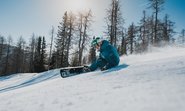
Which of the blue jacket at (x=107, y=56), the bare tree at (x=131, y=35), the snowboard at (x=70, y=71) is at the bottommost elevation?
the snowboard at (x=70, y=71)

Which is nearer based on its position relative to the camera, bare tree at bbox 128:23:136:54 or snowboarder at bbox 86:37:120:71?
snowboarder at bbox 86:37:120:71

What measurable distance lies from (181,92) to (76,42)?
103ft

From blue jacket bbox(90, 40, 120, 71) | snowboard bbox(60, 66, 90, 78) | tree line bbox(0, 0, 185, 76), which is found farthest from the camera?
tree line bbox(0, 0, 185, 76)

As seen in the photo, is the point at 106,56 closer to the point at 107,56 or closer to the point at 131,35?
the point at 107,56

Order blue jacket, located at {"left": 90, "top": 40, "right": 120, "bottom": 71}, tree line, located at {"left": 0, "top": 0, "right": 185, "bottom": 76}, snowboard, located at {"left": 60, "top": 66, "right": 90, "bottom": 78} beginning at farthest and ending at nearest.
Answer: tree line, located at {"left": 0, "top": 0, "right": 185, "bottom": 76} → snowboard, located at {"left": 60, "top": 66, "right": 90, "bottom": 78} → blue jacket, located at {"left": 90, "top": 40, "right": 120, "bottom": 71}

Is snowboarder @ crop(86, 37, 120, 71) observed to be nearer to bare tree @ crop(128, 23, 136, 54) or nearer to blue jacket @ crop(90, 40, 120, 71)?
blue jacket @ crop(90, 40, 120, 71)

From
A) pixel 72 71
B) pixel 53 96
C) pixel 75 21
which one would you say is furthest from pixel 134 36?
pixel 53 96

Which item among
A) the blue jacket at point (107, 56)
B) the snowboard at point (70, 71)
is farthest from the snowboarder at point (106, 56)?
the snowboard at point (70, 71)

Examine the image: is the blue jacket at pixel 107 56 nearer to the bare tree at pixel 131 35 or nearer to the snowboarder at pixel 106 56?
the snowboarder at pixel 106 56

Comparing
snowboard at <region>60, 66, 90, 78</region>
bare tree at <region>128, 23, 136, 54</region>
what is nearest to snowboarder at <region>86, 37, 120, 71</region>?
snowboard at <region>60, 66, 90, 78</region>

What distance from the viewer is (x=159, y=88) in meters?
3.57

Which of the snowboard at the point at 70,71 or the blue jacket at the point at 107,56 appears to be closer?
the blue jacket at the point at 107,56

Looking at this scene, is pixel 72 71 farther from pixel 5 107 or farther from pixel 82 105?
pixel 82 105

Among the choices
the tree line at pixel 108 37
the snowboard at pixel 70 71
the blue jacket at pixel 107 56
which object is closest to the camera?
the blue jacket at pixel 107 56
